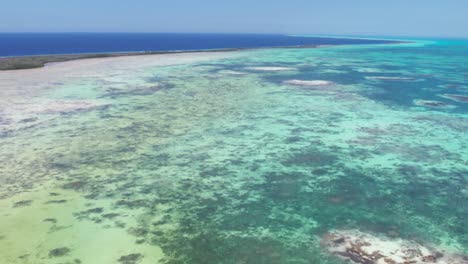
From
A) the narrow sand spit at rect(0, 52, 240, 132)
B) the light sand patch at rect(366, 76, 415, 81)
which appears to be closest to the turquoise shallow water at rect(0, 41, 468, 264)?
the narrow sand spit at rect(0, 52, 240, 132)

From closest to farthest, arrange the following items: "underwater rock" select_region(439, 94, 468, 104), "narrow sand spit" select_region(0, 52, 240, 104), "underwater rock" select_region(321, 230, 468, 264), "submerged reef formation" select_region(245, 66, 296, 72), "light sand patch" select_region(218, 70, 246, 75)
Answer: "underwater rock" select_region(321, 230, 468, 264) → "narrow sand spit" select_region(0, 52, 240, 104) → "underwater rock" select_region(439, 94, 468, 104) → "light sand patch" select_region(218, 70, 246, 75) → "submerged reef formation" select_region(245, 66, 296, 72)

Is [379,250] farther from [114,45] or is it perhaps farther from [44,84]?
[114,45]

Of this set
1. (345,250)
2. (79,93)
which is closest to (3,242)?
(345,250)

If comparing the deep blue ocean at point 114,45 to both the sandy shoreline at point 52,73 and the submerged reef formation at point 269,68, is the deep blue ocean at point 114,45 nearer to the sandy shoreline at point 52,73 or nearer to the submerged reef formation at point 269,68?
the sandy shoreline at point 52,73

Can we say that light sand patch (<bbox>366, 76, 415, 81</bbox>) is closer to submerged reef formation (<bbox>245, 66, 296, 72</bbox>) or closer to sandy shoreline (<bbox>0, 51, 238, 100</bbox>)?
submerged reef formation (<bbox>245, 66, 296, 72</bbox>)

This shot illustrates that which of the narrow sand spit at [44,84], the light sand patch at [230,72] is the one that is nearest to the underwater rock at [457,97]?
the light sand patch at [230,72]

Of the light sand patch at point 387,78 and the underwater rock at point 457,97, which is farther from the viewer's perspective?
the light sand patch at point 387,78
